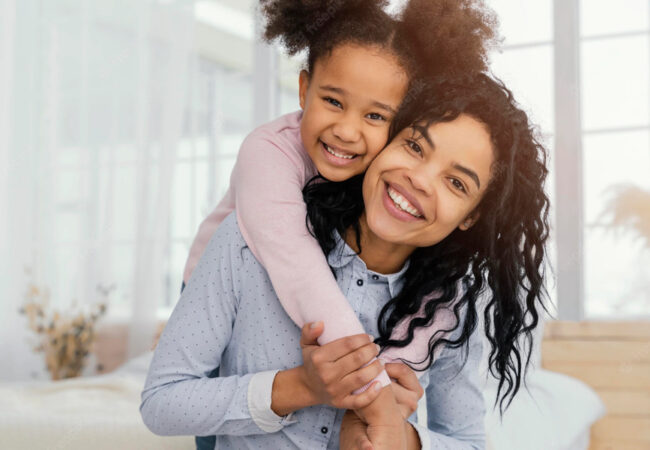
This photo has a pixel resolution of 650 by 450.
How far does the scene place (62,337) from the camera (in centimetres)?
332

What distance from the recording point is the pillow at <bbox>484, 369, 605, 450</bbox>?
1.83 meters

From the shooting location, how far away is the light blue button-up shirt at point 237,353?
1016mm

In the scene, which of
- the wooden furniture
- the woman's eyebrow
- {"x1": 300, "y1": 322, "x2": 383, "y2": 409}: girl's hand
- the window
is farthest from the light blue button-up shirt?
the window

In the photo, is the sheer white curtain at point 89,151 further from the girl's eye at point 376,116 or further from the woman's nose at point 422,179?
the woman's nose at point 422,179

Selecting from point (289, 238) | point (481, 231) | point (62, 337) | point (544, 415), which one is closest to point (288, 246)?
point (289, 238)

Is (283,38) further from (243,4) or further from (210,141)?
(243,4)

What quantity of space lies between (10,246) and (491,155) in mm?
2986

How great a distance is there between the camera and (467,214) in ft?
3.60

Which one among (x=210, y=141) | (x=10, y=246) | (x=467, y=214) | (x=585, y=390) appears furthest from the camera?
(x=210, y=141)

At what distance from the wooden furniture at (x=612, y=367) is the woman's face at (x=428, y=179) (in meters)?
2.05

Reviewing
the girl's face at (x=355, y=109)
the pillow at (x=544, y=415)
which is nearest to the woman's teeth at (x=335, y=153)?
the girl's face at (x=355, y=109)

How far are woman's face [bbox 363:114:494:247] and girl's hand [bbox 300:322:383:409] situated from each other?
18cm

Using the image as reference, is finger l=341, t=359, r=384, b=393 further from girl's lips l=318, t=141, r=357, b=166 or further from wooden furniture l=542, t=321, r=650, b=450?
wooden furniture l=542, t=321, r=650, b=450

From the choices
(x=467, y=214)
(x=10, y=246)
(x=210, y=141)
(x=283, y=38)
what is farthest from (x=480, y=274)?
(x=10, y=246)
